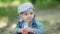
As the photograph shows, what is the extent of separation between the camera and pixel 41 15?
6.34 ft

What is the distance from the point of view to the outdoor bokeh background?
74.3 inches

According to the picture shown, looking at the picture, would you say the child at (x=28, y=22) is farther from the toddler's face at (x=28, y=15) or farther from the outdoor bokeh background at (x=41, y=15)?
the outdoor bokeh background at (x=41, y=15)

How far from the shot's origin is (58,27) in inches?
76.4

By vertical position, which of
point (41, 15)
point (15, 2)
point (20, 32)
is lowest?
point (20, 32)

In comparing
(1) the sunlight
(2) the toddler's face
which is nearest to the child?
(2) the toddler's face

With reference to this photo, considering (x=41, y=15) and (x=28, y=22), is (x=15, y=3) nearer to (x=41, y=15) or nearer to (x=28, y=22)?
(x=41, y=15)

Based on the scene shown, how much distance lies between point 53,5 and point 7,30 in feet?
1.85

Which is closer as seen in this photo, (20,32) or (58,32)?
(20,32)

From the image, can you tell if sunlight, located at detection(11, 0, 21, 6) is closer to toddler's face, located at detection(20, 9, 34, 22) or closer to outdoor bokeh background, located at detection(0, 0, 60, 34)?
outdoor bokeh background, located at detection(0, 0, 60, 34)

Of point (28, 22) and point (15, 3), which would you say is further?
point (15, 3)

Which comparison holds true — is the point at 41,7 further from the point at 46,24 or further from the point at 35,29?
the point at 35,29

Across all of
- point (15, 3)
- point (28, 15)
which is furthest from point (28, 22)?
point (15, 3)

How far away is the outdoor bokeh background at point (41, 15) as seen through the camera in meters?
1.89

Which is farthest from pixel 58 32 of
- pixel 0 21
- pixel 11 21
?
pixel 0 21
